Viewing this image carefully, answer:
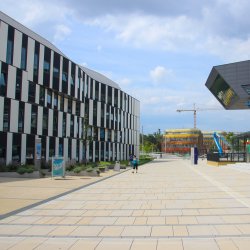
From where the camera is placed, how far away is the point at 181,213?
39.1 feet

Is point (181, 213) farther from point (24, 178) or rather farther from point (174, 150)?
point (174, 150)

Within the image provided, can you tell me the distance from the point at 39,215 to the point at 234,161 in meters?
39.1

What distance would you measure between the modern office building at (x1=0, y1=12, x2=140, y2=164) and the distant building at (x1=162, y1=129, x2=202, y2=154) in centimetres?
9016

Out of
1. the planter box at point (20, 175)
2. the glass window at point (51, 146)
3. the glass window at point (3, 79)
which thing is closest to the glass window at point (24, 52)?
the glass window at point (3, 79)

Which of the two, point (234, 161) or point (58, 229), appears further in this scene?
point (234, 161)

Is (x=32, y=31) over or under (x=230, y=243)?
over

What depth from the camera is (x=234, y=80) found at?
149 ft

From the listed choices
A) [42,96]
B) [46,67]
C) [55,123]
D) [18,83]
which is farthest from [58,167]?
[55,123]

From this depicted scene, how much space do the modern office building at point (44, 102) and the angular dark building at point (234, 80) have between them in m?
16.1

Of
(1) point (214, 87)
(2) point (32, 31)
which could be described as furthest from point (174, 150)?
(2) point (32, 31)

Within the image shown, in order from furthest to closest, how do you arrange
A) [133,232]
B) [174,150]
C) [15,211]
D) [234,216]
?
[174,150] → [15,211] → [234,216] → [133,232]

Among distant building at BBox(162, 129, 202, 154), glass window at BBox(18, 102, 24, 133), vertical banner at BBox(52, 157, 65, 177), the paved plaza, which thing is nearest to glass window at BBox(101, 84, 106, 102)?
glass window at BBox(18, 102, 24, 133)

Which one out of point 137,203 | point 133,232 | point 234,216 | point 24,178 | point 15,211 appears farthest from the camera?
point 24,178

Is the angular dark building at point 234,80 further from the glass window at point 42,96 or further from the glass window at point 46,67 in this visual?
the glass window at point 42,96
